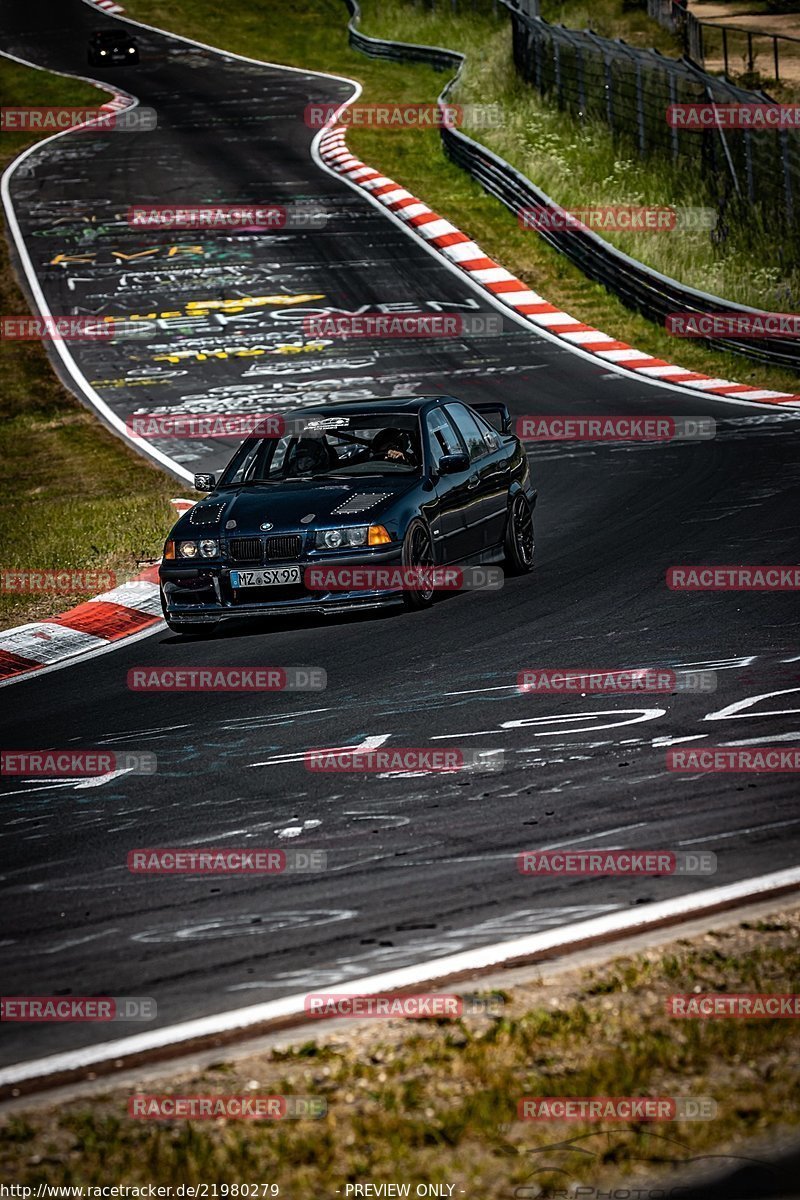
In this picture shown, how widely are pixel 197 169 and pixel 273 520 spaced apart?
86.1 ft

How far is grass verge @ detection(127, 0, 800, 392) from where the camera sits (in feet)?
81.6

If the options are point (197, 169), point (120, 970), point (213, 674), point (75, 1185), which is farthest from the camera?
point (197, 169)

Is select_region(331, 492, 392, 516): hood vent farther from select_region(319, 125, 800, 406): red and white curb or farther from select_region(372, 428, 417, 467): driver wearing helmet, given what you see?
select_region(319, 125, 800, 406): red and white curb

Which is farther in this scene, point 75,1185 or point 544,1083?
point 544,1083

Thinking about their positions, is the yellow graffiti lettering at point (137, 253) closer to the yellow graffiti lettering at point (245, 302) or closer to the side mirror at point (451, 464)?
the yellow graffiti lettering at point (245, 302)

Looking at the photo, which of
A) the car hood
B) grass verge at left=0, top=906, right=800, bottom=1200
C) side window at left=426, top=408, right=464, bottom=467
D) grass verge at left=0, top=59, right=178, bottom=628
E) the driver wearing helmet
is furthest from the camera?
grass verge at left=0, top=59, right=178, bottom=628

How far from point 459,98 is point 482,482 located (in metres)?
25.8

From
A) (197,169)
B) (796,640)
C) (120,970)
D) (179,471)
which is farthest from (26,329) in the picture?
(120,970)

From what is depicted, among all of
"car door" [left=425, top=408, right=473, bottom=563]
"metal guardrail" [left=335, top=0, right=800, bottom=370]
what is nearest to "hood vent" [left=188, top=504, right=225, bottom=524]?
"car door" [left=425, top=408, right=473, bottom=563]

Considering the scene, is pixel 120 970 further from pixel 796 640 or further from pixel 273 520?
pixel 273 520

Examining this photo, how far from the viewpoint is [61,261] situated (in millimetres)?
29719

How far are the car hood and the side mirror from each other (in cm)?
24

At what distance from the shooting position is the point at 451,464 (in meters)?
11.9

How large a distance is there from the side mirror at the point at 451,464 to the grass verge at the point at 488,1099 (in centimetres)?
718
